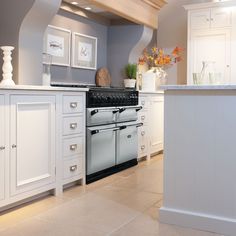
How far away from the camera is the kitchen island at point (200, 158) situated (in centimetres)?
226

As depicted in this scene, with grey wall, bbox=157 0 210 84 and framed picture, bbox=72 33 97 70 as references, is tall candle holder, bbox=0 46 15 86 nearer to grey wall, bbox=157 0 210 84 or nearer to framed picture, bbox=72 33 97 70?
framed picture, bbox=72 33 97 70

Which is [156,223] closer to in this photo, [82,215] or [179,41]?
[82,215]

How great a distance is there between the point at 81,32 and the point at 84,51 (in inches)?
9.4

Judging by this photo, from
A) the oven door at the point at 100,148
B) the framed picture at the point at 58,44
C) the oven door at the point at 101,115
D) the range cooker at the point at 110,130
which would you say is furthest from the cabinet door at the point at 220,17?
the oven door at the point at 100,148

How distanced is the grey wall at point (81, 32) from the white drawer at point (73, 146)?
1.10 metres

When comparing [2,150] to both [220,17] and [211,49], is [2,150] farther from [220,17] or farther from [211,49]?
[220,17]

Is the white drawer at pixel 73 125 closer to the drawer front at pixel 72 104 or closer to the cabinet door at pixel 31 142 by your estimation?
the drawer front at pixel 72 104

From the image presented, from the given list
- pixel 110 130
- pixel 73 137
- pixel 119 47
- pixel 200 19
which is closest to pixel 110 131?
pixel 110 130

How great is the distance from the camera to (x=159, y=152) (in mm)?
5293

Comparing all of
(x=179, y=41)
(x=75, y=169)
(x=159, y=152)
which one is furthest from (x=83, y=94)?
(x=179, y=41)

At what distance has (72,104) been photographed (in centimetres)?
319

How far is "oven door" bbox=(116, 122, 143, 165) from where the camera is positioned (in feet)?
13.0

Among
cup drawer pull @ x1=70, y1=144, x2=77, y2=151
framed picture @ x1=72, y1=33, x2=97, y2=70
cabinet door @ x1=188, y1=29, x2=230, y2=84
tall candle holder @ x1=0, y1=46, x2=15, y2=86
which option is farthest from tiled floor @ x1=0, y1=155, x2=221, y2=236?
cabinet door @ x1=188, y1=29, x2=230, y2=84

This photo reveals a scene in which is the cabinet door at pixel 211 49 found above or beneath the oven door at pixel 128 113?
above
